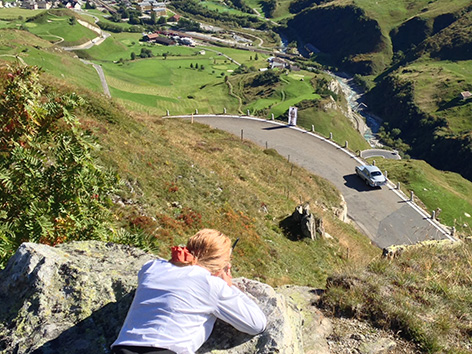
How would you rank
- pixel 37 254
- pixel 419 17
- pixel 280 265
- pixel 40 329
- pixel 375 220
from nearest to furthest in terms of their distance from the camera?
1. pixel 40 329
2. pixel 37 254
3. pixel 280 265
4. pixel 375 220
5. pixel 419 17


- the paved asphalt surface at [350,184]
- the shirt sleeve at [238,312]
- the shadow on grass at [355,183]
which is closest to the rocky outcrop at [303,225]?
the paved asphalt surface at [350,184]

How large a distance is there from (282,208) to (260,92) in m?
100.0

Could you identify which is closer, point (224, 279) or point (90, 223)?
point (224, 279)

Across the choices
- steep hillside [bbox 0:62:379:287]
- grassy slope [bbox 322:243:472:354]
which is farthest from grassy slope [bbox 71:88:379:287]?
grassy slope [bbox 322:243:472:354]

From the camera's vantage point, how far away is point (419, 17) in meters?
200

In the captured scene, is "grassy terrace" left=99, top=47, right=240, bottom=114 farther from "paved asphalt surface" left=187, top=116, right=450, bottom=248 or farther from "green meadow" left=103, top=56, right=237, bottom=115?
"paved asphalt surface" left=187, top=116, right=450, bottom=248

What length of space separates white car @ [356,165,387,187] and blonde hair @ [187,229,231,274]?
34365 mm

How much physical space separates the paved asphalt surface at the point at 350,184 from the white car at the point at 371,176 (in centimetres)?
56

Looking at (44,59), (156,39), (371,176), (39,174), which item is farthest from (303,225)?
(156,39)

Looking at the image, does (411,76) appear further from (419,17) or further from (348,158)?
(348,158)

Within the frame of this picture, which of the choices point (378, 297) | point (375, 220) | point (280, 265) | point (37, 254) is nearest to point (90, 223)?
point (37, 254)

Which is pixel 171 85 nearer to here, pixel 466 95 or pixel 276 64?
pixel 276 64

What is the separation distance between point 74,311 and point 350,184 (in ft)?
115

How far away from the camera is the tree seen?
6.45 m
